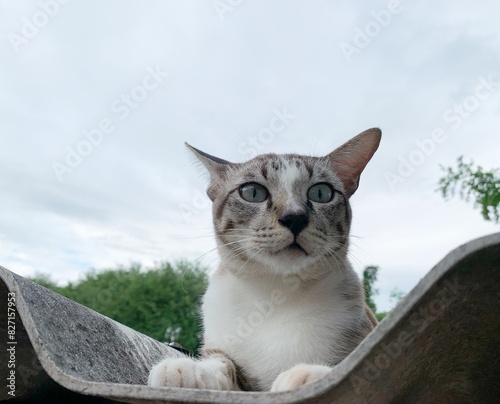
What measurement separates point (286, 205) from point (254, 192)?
20 cm

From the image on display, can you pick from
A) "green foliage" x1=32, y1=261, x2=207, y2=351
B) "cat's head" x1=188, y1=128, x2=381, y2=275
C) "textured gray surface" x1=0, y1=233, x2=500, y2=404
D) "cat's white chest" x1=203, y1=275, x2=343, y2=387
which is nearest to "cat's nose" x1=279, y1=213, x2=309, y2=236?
"cat's head" x1=188, y1=128, x2=381, y2=275

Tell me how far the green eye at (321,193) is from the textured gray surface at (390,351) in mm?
872

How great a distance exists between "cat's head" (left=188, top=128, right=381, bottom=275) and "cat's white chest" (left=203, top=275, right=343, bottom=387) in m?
0.10

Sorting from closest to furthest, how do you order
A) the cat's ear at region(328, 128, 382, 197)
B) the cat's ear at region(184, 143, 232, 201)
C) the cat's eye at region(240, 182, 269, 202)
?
the cat's eye at region(240, 182, 269, 202) < the cat's ear at region(328, 128, 382, 197) < the cat's ear at region(184, 143, 232, 201)

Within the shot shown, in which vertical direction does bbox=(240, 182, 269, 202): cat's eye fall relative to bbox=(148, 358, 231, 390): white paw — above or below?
above

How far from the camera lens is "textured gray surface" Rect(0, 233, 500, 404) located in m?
0.76

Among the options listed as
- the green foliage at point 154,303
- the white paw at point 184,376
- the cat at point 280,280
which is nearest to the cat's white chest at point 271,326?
the cat at point 280,280

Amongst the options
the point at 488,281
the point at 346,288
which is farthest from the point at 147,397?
the point at 346,288

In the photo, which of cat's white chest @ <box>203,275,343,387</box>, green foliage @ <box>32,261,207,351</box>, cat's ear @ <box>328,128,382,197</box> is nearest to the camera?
cat's white chest @ <box>203,275,343,387</box>

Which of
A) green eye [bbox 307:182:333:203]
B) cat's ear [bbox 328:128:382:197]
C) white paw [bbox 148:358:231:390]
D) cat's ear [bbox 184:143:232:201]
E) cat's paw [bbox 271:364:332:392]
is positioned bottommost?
white paw [bbox 148:358:231:390]

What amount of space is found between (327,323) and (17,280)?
94cm

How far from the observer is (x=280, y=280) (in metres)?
1.68

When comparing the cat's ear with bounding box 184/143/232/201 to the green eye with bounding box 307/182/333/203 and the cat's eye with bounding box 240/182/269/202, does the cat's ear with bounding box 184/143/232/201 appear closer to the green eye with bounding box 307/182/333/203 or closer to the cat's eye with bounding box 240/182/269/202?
the cat's eye with bounding box 240/182/269/202

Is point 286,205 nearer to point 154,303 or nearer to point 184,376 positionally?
point 184,376
